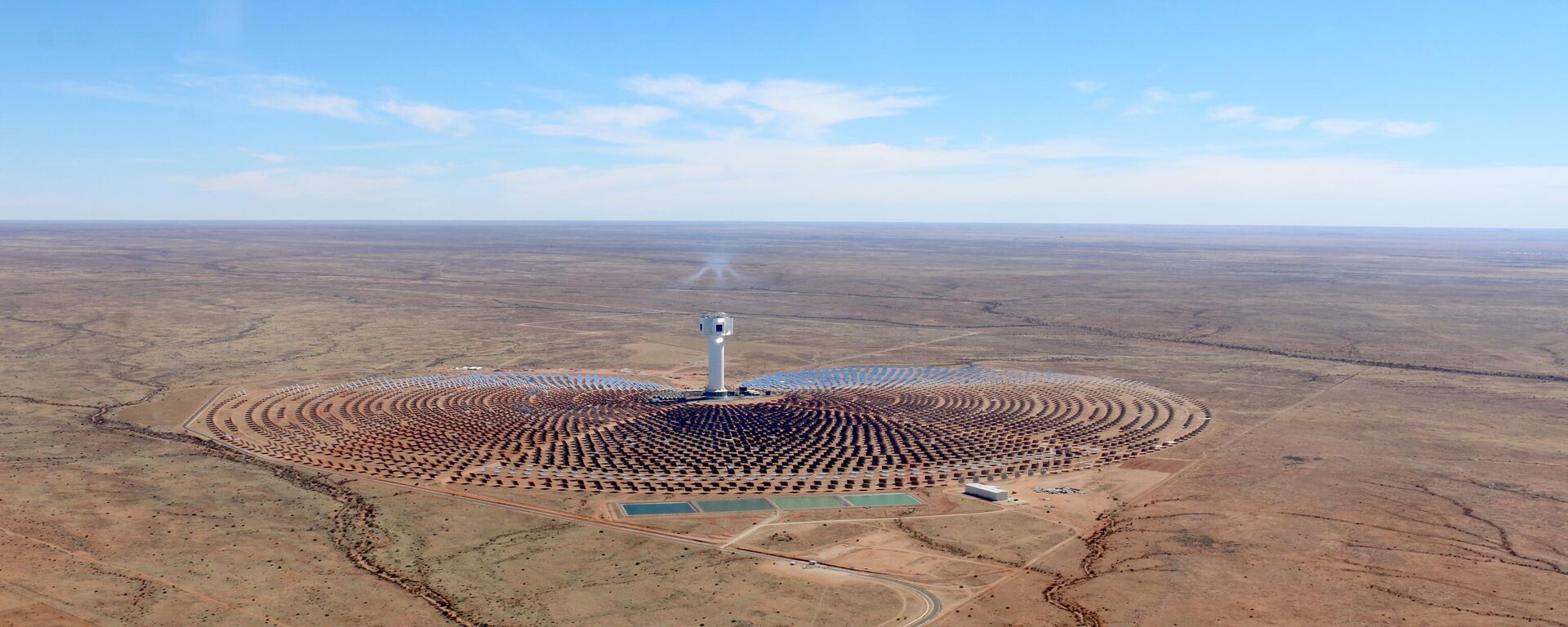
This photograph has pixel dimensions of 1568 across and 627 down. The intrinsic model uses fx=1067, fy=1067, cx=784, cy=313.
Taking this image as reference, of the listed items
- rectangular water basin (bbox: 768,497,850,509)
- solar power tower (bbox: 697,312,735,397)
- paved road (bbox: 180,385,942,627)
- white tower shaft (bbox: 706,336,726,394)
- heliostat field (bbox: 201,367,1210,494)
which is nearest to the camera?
Result: paved road (bbox: 180,385,942,627)

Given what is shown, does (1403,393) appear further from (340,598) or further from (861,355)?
(340,598)

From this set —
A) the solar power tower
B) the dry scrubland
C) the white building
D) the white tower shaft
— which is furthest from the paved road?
the white tower shaft

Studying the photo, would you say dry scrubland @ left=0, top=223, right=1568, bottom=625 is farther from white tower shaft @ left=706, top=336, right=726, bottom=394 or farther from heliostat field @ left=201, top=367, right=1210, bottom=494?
white tower shaft @ left=706, top=336, right=726, bottom=394

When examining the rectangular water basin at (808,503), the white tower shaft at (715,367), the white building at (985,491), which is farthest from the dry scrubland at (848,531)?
the white tower shaft at (715,367)

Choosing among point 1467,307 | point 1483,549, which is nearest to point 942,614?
point 1483,549

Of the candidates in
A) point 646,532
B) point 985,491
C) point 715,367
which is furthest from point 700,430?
point 985,491

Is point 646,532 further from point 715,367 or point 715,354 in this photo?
point 715,354

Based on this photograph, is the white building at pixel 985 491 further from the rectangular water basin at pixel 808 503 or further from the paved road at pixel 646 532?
the paved road at pixel 646 532
